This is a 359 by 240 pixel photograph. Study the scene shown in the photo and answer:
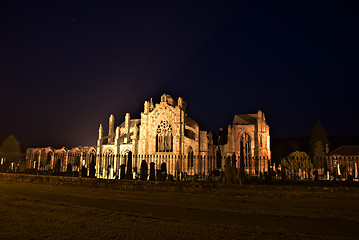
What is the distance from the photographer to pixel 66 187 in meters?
16.8

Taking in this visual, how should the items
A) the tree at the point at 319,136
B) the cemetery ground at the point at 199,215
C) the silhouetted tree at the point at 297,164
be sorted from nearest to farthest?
the cemetery ground at the point at 199,215
the silhouetted tree at the point at 297,164
the tree at the point at 319,136

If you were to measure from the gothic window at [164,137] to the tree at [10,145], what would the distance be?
36952mm

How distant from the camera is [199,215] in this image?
28.6ft

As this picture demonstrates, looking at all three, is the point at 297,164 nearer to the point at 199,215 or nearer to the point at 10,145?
the point at 199,215

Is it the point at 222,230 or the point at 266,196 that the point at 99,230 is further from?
the point at 266,196

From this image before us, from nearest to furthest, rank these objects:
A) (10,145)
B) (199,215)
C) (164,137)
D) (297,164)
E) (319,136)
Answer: (199,215) → (297,164) → (164,137) → (319,136) → (10,145)

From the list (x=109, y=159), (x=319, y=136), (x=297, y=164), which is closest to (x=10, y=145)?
(x=109, y=159)

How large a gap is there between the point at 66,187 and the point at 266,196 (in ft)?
40.5

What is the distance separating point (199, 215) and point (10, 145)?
6263cm

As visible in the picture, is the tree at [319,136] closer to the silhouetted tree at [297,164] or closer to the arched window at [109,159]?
the silhouetted tree at [297,164]

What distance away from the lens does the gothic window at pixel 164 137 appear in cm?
4116

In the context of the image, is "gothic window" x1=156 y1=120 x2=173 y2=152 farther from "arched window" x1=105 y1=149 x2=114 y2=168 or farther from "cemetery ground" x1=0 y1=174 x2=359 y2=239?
"cemetery ground" x1=0 y1=174 x2=359 y2=239

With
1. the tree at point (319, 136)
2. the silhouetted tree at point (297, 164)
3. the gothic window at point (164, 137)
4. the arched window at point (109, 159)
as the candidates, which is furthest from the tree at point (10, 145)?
the tree at point (319, 136)

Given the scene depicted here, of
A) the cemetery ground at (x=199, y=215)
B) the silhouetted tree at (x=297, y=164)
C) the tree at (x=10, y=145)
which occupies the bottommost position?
the cemetery ground at (x=199, y=215)
